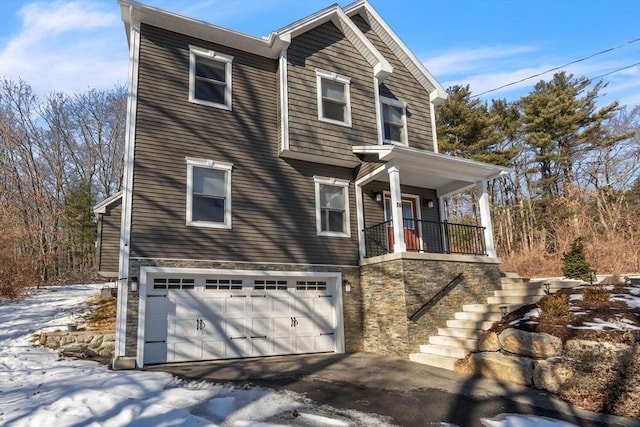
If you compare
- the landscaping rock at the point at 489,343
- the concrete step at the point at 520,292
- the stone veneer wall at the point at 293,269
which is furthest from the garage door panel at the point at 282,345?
the concrete step at the point at 520,292

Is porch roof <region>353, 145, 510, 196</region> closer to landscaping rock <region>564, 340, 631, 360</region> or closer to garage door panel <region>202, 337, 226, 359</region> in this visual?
landscaping rock <region>564, 340, 631, 360</region>

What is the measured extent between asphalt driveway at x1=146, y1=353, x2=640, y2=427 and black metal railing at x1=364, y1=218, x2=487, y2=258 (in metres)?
3.30

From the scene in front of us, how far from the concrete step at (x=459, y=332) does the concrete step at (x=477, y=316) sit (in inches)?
18.3

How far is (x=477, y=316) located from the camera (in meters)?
9.37

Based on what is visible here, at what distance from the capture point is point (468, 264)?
10.4 meters

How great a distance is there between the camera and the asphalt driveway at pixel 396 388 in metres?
5.52

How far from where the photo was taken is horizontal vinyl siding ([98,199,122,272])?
10.9 metres

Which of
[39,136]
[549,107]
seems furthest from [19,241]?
[549,107]

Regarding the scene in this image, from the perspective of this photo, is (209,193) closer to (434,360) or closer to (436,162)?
(436,162)

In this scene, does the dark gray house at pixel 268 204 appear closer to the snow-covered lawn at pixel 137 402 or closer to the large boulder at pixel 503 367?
the snow-covered lawn at pixel 137 402

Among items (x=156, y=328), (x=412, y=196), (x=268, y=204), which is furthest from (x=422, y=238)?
(x=156, y=328)

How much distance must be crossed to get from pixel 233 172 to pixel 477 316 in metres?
6.62

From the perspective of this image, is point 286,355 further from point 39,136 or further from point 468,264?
point 39,136

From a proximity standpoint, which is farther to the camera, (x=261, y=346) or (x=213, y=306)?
(x=261, y=346)
